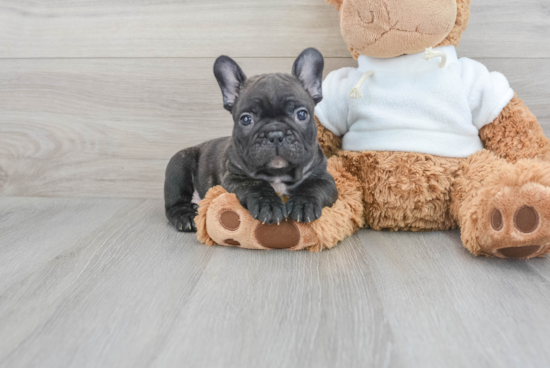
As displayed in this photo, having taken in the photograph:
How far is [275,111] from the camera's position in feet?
4.21

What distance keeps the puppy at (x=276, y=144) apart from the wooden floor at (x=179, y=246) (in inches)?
6.3

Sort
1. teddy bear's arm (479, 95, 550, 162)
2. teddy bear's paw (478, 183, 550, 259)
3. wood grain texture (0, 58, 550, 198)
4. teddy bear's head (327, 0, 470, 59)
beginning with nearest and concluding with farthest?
1. teddy bear's paw (478, 183, 550, 259)
2. teddy bear's head (327, 0, 470, 59)
3. teddy bear's arm (479, 95, 550, 162)
4. wood grain texture (0, 58, 550, 198)

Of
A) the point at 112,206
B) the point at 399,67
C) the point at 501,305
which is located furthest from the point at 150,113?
the point at 501,305

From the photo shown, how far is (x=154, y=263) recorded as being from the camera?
1261mm

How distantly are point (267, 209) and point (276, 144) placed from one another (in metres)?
0.18

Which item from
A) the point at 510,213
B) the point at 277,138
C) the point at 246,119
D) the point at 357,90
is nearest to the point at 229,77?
the point at 246,119

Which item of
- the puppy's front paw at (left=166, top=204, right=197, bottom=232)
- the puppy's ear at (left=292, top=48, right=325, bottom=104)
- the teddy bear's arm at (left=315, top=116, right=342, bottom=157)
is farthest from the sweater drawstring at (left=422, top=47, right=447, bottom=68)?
the puppy's front paw at (left=166, top=204, right=197, bottom=232)

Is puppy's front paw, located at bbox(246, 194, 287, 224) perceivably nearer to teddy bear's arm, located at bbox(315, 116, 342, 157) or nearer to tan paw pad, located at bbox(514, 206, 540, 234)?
teddy bear's arm, located at bbox(315, 116, 342, 157)

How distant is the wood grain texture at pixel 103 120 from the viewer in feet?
6.31

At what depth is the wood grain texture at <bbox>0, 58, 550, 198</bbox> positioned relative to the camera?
1.92 metres

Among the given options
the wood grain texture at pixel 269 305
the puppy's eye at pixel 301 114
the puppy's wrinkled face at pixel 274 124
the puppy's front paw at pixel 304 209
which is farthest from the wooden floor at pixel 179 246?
the puppy's eye at pixel 301 114

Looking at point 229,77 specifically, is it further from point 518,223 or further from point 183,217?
point 518,223

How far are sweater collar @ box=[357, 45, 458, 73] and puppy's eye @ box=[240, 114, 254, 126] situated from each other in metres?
0.49

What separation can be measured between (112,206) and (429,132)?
4.41 ft
